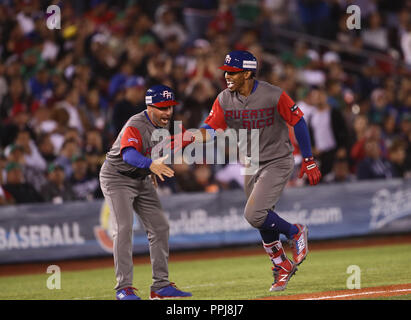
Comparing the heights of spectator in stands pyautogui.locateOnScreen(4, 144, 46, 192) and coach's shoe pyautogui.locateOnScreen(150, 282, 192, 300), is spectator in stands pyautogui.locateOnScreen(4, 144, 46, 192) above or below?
above

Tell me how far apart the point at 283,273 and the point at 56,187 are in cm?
611

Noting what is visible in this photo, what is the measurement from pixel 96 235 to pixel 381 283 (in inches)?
241

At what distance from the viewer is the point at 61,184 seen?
43.2ft

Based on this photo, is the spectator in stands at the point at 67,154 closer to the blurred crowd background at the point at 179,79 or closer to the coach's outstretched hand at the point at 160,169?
the blurred crowd background at the point at 179,79

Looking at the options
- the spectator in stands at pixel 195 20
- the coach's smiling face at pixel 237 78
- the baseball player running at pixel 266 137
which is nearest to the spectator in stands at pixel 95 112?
the spectator in stands at pixel 195 20

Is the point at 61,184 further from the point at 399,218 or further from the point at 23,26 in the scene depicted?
the point at 399,218

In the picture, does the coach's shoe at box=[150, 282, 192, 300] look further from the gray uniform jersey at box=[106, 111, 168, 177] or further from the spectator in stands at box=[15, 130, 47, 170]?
the spectator in stands at box=[15, 130, 47, 170]

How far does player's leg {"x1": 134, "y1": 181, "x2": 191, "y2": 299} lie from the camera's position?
7.86 meters

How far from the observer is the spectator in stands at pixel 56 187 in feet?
42.7

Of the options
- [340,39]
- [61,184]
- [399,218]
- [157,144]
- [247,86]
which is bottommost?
[399,218]

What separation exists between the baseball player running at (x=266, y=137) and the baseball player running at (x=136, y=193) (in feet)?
1.53

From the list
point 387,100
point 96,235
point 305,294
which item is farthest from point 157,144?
point 387,100

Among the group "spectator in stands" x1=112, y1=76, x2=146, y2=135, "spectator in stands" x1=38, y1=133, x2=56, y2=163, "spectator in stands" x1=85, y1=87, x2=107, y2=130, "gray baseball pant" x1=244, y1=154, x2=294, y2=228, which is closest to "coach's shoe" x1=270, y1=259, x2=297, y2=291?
"gray baseball pant" x1=244, y1=154, x2=294, y2=228
